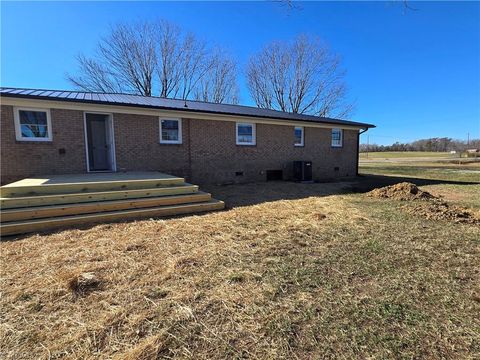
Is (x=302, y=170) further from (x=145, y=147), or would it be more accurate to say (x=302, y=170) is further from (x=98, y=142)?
(x=98, y=142)

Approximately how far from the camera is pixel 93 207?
17.4ft

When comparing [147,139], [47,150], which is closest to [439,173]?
[147,139]

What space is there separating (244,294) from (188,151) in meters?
8.35

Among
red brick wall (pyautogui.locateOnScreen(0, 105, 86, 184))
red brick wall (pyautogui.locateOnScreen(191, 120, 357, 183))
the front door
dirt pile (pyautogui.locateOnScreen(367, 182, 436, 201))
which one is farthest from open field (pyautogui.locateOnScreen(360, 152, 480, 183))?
red brick wall (pyautogui.locateOnScreen(0, 105, 86, 184))

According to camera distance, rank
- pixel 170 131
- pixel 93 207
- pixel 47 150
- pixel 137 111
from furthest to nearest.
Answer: pixel 170 131
pixel 137 111
pixel 47 150
pixel 93 207

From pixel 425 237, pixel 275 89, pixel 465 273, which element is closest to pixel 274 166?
pixel 425 237

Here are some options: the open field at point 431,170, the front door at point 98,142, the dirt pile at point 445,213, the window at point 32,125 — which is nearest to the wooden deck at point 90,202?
the window at point 32,125

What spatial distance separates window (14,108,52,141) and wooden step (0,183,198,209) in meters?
3.89

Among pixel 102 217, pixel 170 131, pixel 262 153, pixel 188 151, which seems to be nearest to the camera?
pixel 102 217

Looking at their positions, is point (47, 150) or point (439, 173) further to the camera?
point (439, 173)

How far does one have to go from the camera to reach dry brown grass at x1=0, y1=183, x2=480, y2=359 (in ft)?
6.26

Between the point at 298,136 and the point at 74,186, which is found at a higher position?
the point at 298,136

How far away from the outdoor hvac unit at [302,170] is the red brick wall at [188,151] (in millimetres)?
480

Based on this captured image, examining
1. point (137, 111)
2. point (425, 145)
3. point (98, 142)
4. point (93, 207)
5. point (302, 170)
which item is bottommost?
point (93, 207)
